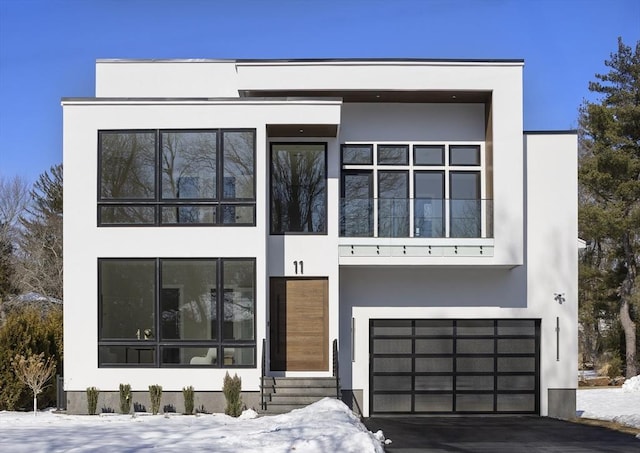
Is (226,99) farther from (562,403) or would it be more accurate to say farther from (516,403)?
(562,403)

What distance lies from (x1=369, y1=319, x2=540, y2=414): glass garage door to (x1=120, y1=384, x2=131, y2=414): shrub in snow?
5085 millimetres

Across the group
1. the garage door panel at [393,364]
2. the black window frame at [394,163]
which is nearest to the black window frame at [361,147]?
the black window frame at [394,163]

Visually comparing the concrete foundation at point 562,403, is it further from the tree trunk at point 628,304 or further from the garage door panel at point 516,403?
the tree trunk at point 628,304

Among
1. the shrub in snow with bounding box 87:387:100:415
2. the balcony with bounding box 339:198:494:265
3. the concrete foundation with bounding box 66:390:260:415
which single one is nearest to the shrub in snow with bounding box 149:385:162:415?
the concrete foundation with bounding box 66:390:260:415

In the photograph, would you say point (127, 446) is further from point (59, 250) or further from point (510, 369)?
point (59, 250)

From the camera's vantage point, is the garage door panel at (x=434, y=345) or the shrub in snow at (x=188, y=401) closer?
the shrub in snow at (x=188, y=401)

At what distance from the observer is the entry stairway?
13.3 meters

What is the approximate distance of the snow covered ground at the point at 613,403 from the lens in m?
14.8

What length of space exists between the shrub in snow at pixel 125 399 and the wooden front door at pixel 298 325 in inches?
115

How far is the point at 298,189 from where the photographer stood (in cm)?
1490

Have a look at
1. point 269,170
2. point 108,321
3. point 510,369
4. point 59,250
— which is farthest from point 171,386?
point 59,250

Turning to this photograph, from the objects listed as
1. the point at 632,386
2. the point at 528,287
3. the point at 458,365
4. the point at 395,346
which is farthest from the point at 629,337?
the point at 395,346

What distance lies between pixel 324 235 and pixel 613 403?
337 inches

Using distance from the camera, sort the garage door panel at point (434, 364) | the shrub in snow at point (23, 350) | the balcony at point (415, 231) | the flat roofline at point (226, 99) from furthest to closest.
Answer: the garage door panel at point (434, 364), the balcony at point (415, 231), the shrub in snow at point (23, 350), the flat roofline at point (226, 99)
